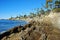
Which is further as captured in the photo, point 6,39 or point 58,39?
point 6,39

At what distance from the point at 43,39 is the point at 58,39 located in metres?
1.70

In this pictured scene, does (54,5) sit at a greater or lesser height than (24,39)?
lesser

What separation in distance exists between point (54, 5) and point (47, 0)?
4.93m

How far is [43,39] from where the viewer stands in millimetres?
14102

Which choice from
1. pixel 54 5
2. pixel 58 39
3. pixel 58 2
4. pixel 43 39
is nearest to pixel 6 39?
pixel 43 39

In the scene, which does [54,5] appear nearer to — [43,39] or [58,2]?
[58,2]

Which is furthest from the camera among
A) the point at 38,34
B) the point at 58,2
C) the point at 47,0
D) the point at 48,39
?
the point at 47,0

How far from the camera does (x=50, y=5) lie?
258 ft

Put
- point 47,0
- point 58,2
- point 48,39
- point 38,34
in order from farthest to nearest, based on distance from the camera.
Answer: point 47,0 → point 58,2 → point 38,34 → point 48,39

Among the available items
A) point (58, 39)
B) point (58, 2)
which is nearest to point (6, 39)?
point (58, 39)

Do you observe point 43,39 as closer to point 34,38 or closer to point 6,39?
point 34,38

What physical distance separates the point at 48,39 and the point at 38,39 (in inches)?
46.8

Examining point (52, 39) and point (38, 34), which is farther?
point (38, 34)

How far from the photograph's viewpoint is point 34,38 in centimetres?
1479
